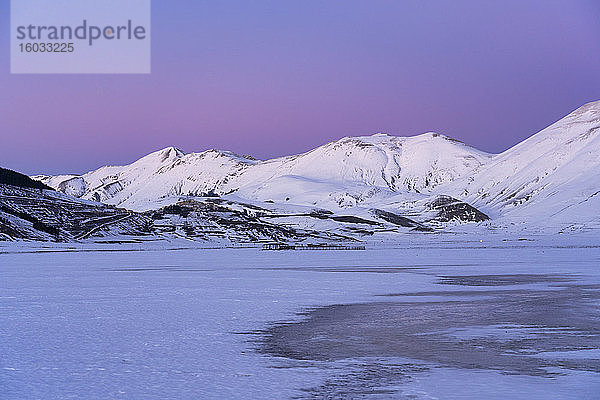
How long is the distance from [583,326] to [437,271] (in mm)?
28281

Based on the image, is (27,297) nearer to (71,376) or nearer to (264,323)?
(264,323)

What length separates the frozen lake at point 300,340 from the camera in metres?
14.9

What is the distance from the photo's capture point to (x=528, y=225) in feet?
648

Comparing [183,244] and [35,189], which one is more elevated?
[35,189]

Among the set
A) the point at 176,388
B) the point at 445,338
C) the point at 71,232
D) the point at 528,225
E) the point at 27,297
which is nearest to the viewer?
the point at 176,388

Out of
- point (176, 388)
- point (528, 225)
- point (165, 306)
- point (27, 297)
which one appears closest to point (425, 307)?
point (165, 306)

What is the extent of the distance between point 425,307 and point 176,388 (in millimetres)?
15655

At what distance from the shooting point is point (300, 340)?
68.1ft

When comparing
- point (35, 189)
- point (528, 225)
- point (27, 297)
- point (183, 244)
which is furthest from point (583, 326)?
point (528, 225)

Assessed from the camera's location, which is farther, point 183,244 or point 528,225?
point 528,225

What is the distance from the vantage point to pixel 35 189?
14650 cm

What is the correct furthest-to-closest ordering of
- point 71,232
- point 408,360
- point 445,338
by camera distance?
1. point 71,232
2. point 445,338
3. point 408,360

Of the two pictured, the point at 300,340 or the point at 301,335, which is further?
the point at 301,335

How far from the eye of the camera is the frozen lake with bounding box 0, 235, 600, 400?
14.9 meters
